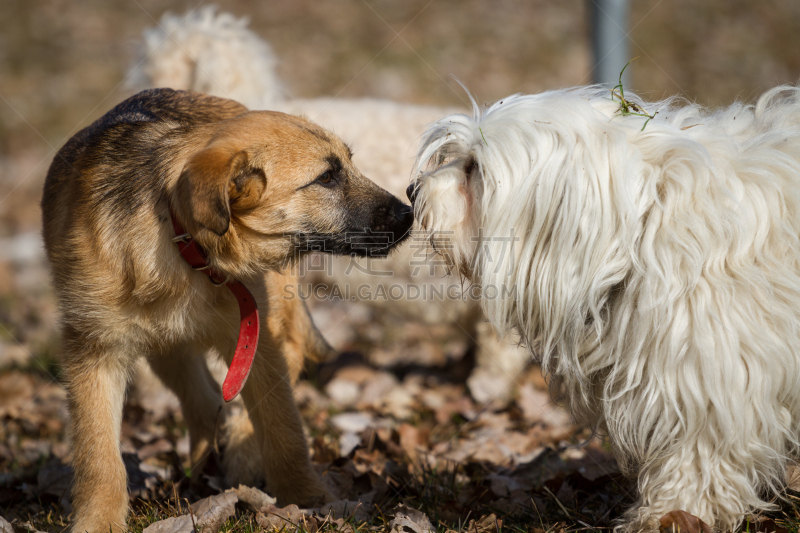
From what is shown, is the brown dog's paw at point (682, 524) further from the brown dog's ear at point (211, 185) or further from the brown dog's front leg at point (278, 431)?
the brown dog's ear at point (211, 185)

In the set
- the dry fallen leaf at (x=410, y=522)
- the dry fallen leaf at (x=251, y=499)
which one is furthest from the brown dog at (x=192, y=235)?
the dry fallen leaf at (x=410, y=522)

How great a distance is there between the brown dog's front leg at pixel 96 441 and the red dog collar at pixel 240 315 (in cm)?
47

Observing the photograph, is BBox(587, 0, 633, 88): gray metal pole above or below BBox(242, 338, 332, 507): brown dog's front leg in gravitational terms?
above

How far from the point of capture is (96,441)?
240cm

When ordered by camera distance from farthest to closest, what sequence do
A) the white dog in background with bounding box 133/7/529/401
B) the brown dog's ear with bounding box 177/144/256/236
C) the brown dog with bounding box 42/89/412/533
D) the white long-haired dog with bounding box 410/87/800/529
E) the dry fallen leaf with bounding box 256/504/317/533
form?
1. the white dog in background with bounding box 133/7/529/401
2. the brown dog with bounding box 42/89/412/533
3. the dry fallen leaf with bounding box 256/504/317/533
4. the brown dog's ear with bounding box 177/144/256/236
5. the white long-haired dog with bounding box 410/87/800/529

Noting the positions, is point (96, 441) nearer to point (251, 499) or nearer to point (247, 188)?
point (251, 499)

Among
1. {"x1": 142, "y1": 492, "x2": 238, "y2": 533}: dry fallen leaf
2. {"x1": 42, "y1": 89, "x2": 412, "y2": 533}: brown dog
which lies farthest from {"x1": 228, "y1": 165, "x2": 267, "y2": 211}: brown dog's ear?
{"x1": 142, "y1": 492, "x2": 238, "y2": 533}: dry fallen leaf

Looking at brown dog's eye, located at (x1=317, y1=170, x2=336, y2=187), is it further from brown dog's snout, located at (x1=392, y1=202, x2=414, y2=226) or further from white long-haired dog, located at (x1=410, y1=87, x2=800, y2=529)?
white long-haired dog, located at (x1=410, y1=87, x2=800, y2=529)

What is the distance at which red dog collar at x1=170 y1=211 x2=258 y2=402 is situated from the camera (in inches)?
92.0

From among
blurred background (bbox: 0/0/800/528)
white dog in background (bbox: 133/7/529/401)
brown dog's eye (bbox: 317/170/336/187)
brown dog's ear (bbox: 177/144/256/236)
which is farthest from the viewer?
blurred background (bbox: 0/0/800/528)

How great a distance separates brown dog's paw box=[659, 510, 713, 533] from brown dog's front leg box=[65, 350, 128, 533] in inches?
69.8

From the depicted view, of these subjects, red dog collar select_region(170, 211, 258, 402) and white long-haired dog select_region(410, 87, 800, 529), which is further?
red dog collar select_region(170, 211, 258, 402)

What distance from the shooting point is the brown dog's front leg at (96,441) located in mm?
2338

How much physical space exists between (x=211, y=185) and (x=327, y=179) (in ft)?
1.88
